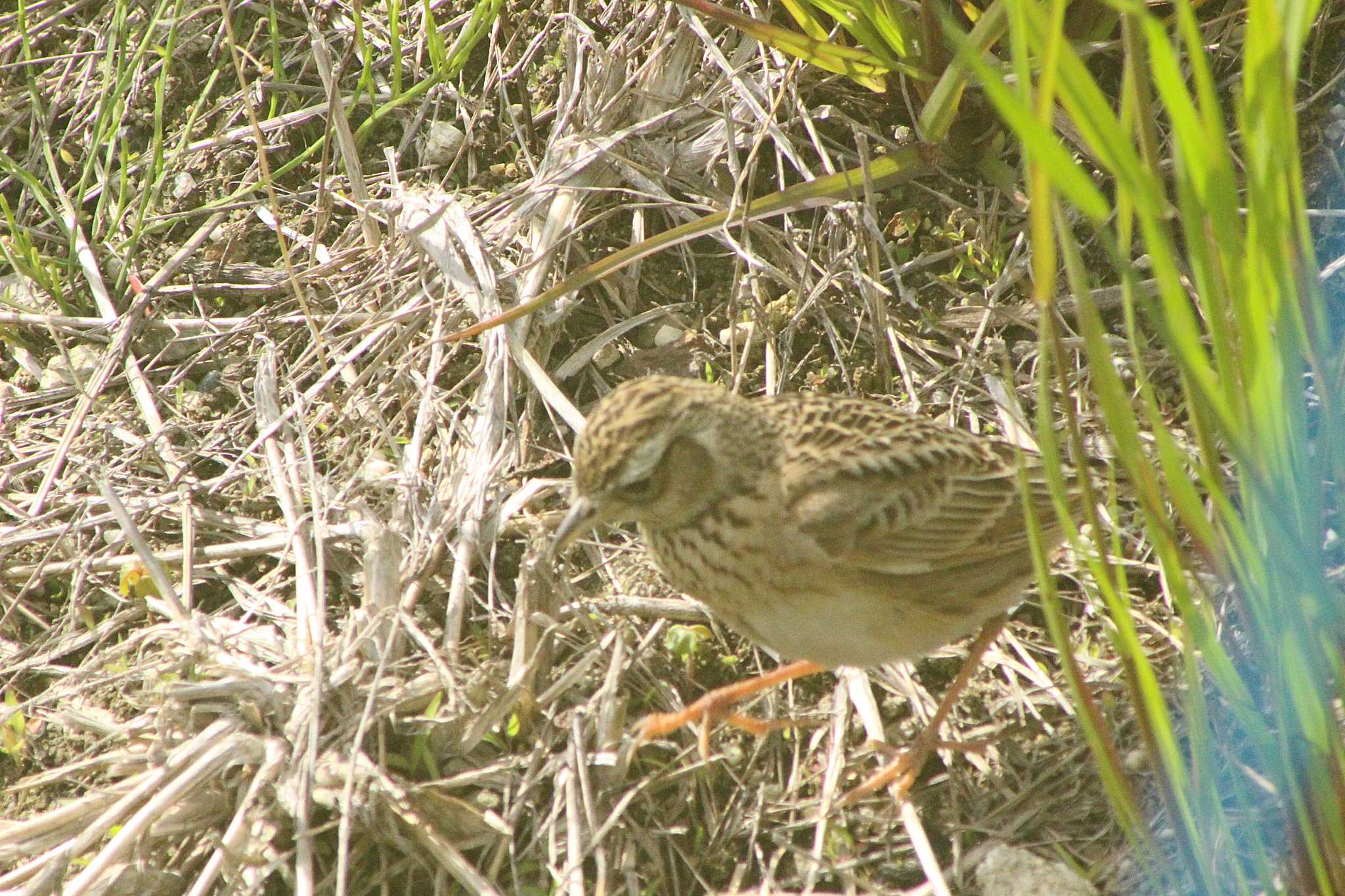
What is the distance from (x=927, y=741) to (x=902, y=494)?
790 mm

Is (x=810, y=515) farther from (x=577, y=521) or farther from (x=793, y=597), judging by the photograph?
(x=577, y=521)

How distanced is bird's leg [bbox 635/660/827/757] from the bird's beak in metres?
0.70

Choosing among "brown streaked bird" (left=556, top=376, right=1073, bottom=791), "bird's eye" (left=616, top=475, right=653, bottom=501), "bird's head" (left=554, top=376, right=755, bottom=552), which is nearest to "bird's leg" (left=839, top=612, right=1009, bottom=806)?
"brown streaked bird" (left=556, top=376, right=1073, bottom=791)

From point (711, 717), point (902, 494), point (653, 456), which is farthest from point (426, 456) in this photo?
point (902, 494)

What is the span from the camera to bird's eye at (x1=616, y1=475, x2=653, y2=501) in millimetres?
3914

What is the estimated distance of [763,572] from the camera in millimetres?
3920

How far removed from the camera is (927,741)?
418 cm

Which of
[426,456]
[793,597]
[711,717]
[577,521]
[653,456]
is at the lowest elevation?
[711,717]

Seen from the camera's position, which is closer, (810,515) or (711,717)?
(810,515)

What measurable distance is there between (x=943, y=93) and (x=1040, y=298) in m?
2.44

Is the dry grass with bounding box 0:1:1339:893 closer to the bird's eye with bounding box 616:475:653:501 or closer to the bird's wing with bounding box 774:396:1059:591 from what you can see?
the bird's wing with bounding box 774:396:1059:591

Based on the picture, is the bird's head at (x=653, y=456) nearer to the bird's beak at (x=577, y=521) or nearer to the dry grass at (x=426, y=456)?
the bird's beak at (x=577, y=521)

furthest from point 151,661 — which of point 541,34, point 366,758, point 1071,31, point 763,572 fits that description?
point 1071,31

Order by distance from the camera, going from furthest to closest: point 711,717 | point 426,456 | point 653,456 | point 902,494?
1. point 426,456
2. point 711,717
3. point 902,494
4. point 653,456
